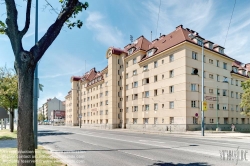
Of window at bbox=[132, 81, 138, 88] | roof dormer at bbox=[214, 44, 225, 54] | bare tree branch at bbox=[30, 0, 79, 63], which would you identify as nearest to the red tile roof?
roof dormer at bbox=[214, 44, 225, 54]

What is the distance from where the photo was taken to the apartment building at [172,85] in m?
32.2

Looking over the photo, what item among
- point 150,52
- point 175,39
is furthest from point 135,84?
point 175,39

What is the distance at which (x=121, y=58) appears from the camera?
49875 millimetres

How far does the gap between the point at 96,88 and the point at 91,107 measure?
7.61 meters

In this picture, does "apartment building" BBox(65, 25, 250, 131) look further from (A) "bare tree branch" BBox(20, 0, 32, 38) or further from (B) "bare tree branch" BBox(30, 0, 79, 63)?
(A) "bare tree branch" BBox(20, 0, 32, 38)

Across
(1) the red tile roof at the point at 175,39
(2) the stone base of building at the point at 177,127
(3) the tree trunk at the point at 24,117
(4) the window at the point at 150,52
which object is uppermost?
(1) the red tile roof at the point at 175,39

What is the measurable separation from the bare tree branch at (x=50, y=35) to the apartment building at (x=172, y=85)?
24.5 m

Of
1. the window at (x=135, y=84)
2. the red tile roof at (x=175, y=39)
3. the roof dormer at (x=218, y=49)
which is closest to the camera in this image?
the red tile roof at (x=175, y=39)

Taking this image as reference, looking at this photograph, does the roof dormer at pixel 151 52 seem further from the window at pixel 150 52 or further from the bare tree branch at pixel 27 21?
the bare tree branch at pixel 27 21

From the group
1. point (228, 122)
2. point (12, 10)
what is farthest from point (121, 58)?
point (12, 10)

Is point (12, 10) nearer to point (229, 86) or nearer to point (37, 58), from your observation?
point (37, 58)

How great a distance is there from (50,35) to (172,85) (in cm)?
3000

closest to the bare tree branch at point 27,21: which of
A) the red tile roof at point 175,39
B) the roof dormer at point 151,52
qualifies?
the red tile roof at point 175,39

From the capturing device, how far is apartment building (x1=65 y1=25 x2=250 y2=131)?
32.2 m
